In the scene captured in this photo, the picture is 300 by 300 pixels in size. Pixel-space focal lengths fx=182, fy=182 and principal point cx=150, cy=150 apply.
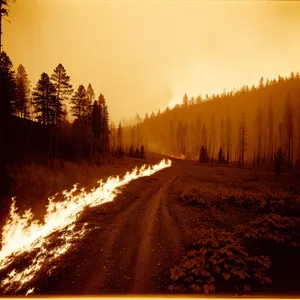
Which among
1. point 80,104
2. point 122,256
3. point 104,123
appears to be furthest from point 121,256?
point 80,104

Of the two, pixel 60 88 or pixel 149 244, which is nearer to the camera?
pixel 149 244

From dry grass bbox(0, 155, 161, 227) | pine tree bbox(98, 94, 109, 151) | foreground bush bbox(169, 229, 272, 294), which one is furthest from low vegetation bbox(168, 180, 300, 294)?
pine tree bbox(98, 94, 109, 151)

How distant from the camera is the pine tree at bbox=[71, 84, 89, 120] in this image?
4414mm

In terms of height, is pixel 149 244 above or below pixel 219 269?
below

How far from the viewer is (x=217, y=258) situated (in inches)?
108

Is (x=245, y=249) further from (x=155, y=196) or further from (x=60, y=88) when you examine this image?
(x=60, y=88)

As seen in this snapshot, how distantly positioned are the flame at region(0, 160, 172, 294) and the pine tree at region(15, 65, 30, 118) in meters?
2.63

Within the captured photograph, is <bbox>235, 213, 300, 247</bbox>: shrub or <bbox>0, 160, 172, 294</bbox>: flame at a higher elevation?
<bbox>235, 213, 300, 247</bbox>: shrub

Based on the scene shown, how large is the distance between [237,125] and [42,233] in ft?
17.8

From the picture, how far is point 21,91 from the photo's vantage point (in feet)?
13.0

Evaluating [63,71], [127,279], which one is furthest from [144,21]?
[127,279]

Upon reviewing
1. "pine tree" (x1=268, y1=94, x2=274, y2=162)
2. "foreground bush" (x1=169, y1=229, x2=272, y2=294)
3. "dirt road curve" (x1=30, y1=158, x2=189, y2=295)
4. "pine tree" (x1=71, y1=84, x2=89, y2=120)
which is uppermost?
"pine tree" (x1=71, y1=84, x2=89, y2=120)

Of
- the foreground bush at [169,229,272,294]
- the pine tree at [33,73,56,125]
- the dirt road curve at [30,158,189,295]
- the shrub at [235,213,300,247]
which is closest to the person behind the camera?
the foreground bush at [169,229,272,294]

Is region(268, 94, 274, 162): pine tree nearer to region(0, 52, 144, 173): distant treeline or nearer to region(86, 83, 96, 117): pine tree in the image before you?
region(0, 52, 144, 173): distant treeline
